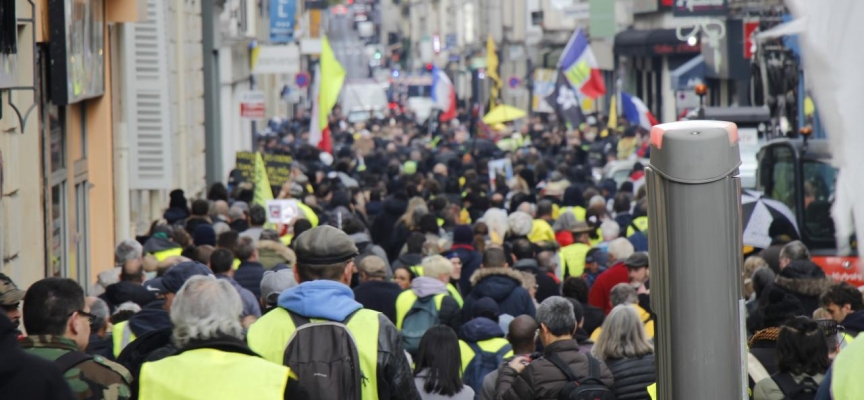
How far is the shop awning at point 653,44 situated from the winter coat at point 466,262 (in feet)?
99.2

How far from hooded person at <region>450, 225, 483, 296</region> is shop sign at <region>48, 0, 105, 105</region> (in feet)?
11.0

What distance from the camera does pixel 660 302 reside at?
296 centimetres

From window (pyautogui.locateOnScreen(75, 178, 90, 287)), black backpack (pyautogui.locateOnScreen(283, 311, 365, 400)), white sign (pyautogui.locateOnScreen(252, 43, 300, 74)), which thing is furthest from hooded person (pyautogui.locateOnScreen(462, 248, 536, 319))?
white sign (pyautogui.locateOnScreen(252, 43, 300, 74))

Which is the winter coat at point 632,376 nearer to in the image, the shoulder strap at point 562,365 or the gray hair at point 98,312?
the shoulder strap at point 562,365

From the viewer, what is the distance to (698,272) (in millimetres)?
2869

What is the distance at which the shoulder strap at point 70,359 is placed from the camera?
4.84 metres

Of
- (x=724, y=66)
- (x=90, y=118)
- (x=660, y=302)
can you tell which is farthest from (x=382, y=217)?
(x=724, y=66)

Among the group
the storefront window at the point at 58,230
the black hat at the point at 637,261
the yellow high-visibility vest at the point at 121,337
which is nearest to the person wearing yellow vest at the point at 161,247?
the storefront window at the point at 58,230

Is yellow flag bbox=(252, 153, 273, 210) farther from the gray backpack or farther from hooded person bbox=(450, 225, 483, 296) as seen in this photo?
the gray backpack

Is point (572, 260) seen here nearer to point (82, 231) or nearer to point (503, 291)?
point (503, 291)

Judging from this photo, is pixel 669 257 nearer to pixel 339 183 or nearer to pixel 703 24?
pixel 339 183

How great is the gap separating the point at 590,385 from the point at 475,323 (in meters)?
2.10

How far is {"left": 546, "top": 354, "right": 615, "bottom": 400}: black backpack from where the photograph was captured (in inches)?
249

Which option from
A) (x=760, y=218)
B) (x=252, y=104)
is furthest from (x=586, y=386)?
(x=252, y=104)
